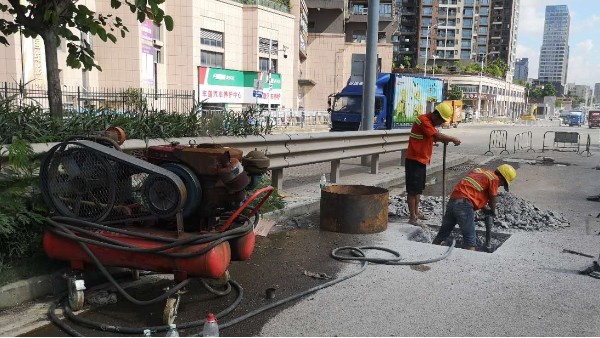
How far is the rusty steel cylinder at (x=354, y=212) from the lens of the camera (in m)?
6.03

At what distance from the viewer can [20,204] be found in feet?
12.7

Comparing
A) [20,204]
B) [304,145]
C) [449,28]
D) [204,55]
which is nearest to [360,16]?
[204,55]

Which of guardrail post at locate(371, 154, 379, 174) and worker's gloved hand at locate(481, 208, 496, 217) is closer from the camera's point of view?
worker's gloved hand at locate(481, 208, 496, 217)

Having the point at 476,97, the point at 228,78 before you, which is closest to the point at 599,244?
the point at 228,78

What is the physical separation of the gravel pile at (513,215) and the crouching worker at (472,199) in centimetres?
91

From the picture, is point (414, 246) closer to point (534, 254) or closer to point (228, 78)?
point (534, 254)

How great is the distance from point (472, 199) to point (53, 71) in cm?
495

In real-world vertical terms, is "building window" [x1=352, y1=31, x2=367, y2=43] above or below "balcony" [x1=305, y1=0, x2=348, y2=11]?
below

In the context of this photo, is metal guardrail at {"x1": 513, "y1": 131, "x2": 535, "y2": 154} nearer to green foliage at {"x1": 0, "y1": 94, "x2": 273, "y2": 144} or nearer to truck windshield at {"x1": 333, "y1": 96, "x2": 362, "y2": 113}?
truck windshield at {"x1": 333, "y1": 96, "x2": 362, "y2": 113}

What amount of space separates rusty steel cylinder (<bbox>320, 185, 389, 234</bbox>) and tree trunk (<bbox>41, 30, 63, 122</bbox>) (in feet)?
10.4

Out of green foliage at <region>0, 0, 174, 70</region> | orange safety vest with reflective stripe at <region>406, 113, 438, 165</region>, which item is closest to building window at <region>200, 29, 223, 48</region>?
orange safety vest with reflective stripe at <region>406, 113, 438, 165</region>

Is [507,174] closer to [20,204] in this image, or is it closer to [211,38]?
[20,204]

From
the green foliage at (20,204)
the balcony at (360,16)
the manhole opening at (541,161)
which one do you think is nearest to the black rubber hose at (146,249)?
the green foliage at (20,204)

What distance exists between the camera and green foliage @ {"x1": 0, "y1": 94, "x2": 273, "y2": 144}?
4578 millimetres
